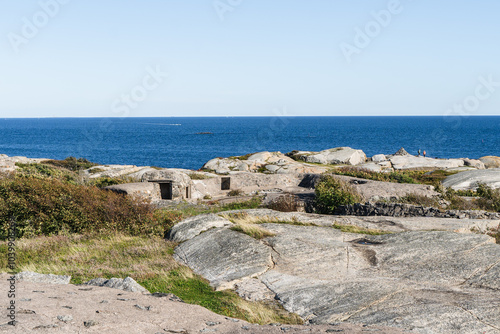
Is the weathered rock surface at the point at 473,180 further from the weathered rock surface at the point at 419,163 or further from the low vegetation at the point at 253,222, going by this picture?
the low vegetation at the point at 253,222

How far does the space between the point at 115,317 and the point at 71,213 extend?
1237cm

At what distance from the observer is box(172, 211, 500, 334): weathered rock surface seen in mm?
10250

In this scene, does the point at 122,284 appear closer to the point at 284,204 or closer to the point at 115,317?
the point at 115,317

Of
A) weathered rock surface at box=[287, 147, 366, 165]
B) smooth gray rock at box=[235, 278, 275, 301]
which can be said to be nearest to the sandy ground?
smooth gray rock at box=[235, 278, 275, 301]

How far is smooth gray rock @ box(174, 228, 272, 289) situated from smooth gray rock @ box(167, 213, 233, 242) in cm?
57

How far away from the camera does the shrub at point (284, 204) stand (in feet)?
Answer: 82.0

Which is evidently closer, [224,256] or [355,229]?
[224,256]

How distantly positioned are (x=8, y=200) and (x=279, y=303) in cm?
1402

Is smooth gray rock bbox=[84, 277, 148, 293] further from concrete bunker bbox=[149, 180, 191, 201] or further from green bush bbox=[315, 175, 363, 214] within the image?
concrete bunker bbox=[149, 180, 191, 201]

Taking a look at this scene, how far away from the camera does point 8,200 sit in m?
20.3

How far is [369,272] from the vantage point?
44.6ft

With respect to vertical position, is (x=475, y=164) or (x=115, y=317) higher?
(x=115, y=317)

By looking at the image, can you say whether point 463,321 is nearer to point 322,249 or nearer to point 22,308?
point 322,249

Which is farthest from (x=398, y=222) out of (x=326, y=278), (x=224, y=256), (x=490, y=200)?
(x=490, y=200)
